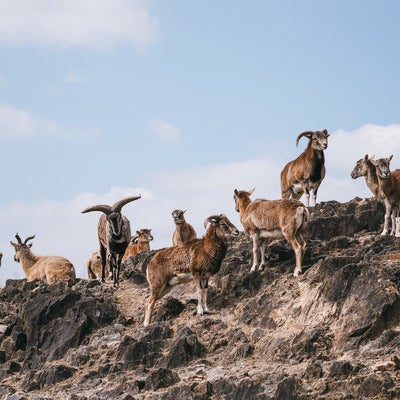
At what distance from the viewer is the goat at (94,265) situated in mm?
31856

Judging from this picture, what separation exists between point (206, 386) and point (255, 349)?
6.99ft

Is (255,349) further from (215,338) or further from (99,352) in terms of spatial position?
(99,352)

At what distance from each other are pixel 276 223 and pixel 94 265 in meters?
12.1

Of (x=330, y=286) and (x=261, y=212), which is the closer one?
(x=330, y=286)

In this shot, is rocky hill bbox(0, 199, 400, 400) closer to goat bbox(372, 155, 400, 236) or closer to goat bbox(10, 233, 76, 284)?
goat bbox(372, 155, 400, 236)

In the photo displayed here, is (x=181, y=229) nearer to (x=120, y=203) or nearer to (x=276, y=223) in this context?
(x=120, y=203)

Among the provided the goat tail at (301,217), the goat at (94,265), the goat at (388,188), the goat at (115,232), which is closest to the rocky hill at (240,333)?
the goat at (388,188)

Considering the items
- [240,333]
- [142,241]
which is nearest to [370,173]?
[240,333]

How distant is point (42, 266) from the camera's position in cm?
2964

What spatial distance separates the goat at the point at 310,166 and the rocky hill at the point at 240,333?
3.01 m

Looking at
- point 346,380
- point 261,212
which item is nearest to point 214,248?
point 261,212

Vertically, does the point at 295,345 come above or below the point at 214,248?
below

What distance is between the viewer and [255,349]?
18.9m

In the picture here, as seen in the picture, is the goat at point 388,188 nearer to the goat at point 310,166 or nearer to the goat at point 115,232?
the goat at point 310,166
